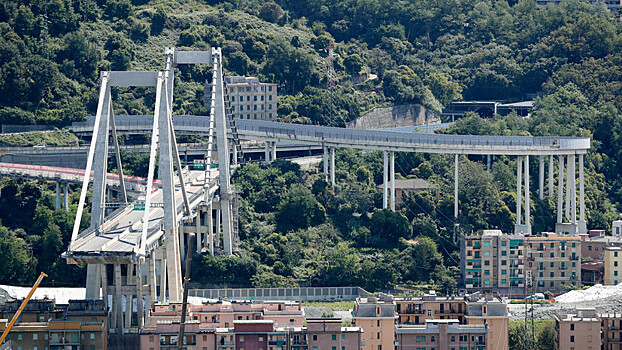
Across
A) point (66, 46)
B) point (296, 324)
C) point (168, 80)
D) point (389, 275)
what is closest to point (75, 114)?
point (66, 46)

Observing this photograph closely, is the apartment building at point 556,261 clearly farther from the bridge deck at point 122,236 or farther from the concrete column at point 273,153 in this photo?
the concrete column at point 273,153

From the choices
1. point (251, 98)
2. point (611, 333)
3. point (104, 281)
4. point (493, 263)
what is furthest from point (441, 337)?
point (251, 98)

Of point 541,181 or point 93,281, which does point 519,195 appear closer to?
point 541,181

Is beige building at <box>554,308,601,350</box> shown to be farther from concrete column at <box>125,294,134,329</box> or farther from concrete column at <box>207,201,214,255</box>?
concrete column at <box>207,201,214,255</box>

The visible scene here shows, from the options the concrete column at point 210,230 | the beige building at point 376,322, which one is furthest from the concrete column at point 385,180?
the beige building at point 376,322

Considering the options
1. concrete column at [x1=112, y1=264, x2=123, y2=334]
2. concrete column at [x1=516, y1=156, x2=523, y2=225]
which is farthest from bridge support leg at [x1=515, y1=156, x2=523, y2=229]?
concrete column at [x1=112, y1=264, x2=123, y2=334]

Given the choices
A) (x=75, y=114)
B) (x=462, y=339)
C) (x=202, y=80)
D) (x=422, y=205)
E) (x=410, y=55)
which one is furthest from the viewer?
(x=410, y=55)

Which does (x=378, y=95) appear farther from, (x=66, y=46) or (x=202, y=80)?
(x=66, y=46)
